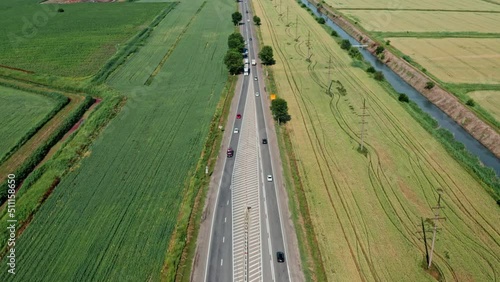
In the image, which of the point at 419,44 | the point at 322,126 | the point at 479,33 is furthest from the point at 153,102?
the point at 479,33

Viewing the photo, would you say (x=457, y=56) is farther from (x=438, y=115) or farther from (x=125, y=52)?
(x=125, y=52)

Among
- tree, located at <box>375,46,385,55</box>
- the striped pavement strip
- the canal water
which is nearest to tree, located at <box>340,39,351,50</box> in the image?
the canal water

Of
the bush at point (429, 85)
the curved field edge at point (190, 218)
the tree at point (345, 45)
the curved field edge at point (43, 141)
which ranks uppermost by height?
the bush at point (429, 85)

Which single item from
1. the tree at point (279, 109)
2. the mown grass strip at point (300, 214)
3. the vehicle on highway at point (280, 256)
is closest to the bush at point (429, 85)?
the tree at point (279, 109)

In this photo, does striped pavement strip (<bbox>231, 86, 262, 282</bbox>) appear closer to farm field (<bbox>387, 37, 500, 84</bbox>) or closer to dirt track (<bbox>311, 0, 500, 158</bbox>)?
dirt track (<bbox>311, 0, 500, 158</bbox>)

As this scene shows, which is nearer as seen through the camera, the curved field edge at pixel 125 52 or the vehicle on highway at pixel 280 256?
the vehicle on highway at pixel 280 256

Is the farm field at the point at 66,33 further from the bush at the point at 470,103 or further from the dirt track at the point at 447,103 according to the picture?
the bush at the point at 470,103
